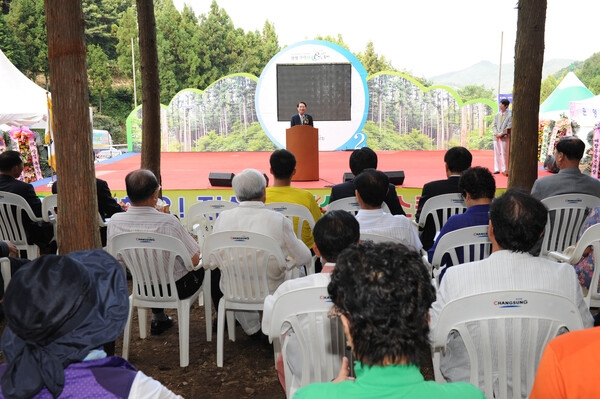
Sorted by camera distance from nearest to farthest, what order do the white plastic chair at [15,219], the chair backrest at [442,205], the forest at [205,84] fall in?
the chair backrest at [442,205] < the white plastic chair at [15,219] < the forest at [205,84]

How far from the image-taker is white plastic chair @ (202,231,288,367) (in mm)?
3439

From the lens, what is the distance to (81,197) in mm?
3693

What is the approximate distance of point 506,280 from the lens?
2264 millimetres

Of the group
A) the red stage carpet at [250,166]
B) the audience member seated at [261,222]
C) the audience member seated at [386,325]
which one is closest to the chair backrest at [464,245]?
the audience member seated at [261,222]

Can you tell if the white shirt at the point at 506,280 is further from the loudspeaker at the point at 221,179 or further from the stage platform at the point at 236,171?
the loudspeaker at the point at 221,179

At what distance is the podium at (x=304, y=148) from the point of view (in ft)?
29.8

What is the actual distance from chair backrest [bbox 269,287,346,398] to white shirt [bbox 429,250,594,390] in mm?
413

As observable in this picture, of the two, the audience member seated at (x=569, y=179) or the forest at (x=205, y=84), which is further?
the forest at (x=205, y=84)

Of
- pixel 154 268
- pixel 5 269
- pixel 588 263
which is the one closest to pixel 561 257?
pixel 588 263

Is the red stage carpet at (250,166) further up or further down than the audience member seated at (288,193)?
further down

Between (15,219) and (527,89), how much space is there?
15.7ft

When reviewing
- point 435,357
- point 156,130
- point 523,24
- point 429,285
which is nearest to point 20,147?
point 156,130

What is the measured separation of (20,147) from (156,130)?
664 cm

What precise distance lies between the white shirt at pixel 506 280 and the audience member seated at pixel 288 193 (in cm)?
207
